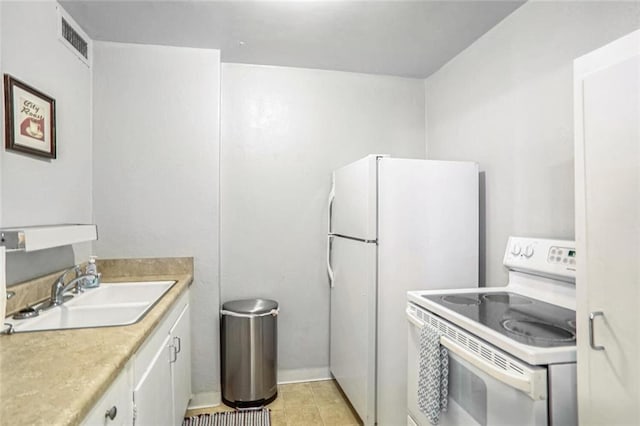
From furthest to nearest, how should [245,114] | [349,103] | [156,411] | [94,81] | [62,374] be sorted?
[349,103], [245,114], [94,81], [156,411], [62,374]

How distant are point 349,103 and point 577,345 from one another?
7.81ft

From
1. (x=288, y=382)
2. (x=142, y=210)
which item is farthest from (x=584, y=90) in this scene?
(x=288, y=382)

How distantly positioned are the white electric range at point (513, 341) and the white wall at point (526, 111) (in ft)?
0.74

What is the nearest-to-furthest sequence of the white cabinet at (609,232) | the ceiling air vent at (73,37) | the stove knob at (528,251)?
the white cabinet at (609,232) < the stove knob at (528,251) < the ceiling air vent at (73,37)

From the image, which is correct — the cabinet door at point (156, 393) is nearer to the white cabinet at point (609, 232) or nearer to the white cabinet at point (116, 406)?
the white cabinet at point (116, 406)

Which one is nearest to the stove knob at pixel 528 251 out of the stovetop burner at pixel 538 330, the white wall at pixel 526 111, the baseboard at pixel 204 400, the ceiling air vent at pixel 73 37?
the white wall at pixel 526 111

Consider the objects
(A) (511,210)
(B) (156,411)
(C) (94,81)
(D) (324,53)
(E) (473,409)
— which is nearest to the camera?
(E) (473,409)

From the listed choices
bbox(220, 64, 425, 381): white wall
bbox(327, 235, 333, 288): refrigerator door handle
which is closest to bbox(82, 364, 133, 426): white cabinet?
bbox(220, 64, 425, 381): white wall

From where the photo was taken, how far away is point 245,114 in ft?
9.04

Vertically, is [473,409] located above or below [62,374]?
below

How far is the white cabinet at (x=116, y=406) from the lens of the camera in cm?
90

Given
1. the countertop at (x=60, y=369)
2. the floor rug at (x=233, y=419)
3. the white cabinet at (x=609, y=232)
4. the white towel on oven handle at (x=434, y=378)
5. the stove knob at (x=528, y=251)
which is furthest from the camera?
the floor rug at (x=233, y=419)

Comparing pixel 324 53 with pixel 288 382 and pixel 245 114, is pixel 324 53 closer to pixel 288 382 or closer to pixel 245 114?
pixel 245 114

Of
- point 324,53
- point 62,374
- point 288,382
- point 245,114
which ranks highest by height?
point 324,53
